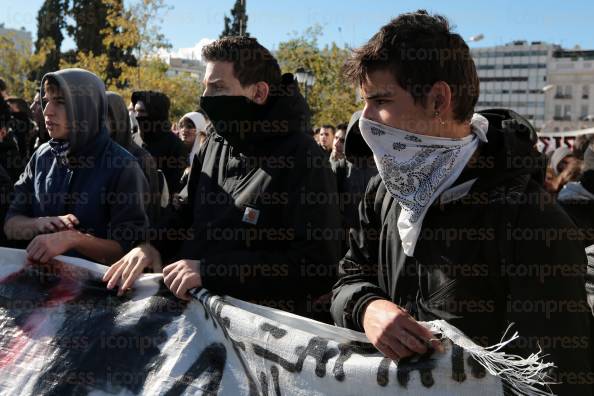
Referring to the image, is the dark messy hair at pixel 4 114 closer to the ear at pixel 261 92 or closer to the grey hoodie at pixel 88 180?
the grey hoodie at pixel 88 180

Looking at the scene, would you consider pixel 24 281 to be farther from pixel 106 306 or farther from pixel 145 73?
pixel 145 73

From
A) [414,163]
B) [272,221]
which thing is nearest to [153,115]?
[272,221]

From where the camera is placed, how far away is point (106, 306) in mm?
2658

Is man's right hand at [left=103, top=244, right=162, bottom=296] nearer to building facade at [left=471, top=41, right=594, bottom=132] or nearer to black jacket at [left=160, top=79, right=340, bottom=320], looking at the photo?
black jacket at [left=160, top=79, right=340, bottom=320]

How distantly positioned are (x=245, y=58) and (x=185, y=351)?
1335 mm

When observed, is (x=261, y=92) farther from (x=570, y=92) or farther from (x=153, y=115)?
(x=570, y=92)

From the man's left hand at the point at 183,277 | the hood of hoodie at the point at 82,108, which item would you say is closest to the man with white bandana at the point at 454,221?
the man's left hand at the point at 183,277

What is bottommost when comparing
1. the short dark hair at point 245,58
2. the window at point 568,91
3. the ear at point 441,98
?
the ear at point 441,98

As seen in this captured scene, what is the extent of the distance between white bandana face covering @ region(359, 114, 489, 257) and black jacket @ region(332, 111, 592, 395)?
0.11ft

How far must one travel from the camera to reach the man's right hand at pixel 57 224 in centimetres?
302

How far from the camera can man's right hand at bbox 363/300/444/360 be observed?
1.71 meters

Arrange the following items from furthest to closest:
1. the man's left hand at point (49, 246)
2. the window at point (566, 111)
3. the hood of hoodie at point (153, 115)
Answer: the window at point (566, 111) → the hood of hoodie at point (153, 115) → the man's left hand at point (49, 246)

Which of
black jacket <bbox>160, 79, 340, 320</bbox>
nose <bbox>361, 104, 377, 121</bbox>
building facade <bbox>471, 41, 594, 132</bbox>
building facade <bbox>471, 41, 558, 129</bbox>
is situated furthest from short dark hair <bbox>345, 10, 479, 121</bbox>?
building facade <bbox>471, 41, 558, 129</bbox>

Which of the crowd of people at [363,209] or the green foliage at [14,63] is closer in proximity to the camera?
the crowd of people at [363,209]
